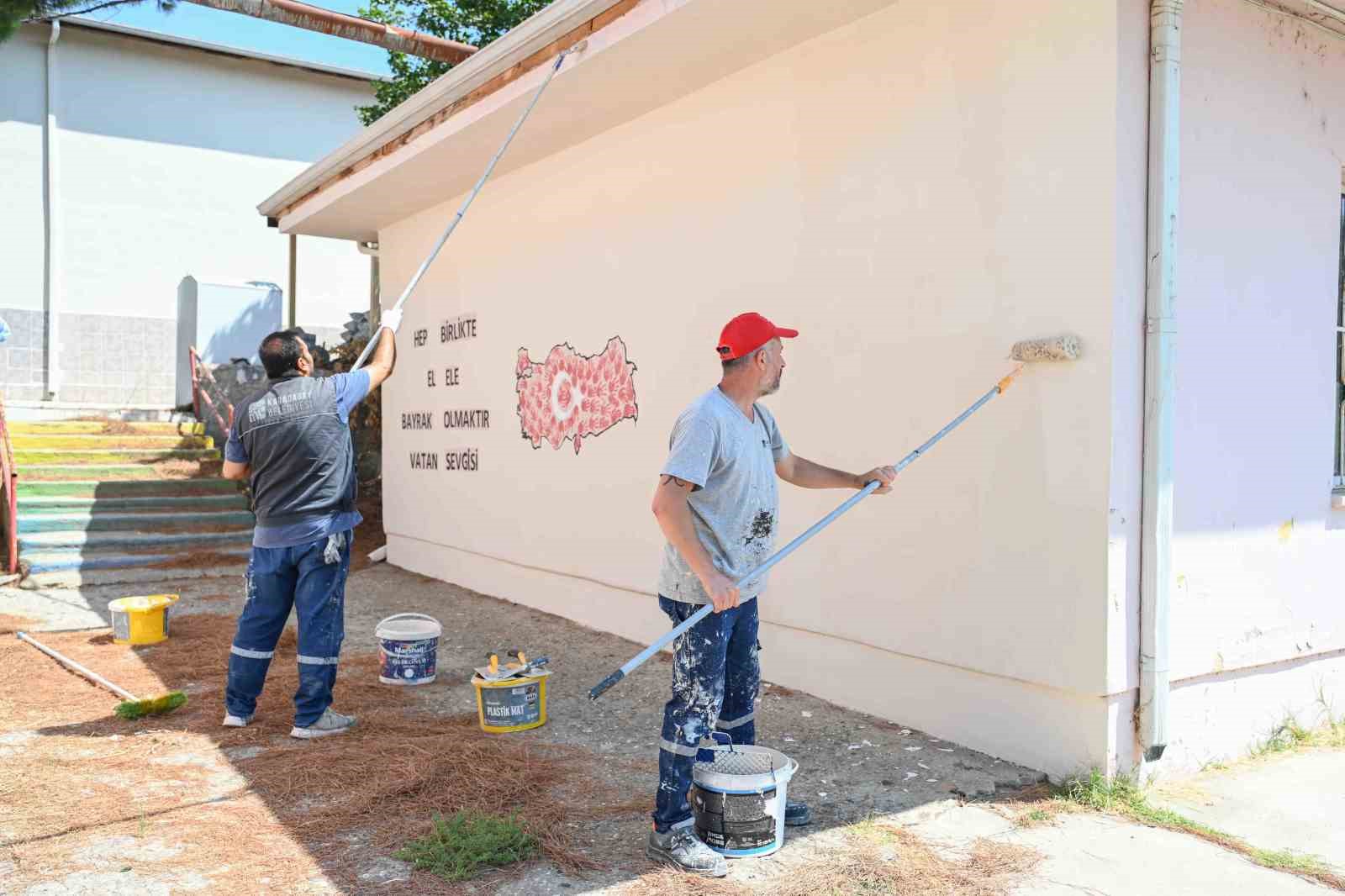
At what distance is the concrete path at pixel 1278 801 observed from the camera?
12.4 feet

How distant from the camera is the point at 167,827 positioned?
3793 mm

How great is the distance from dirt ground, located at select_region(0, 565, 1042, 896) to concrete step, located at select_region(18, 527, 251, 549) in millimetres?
3903

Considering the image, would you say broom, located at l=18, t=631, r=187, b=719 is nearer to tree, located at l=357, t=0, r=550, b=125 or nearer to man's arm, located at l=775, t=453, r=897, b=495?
man's arm, located at l=775, t=453, r=897, b=495

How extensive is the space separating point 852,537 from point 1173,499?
156cm

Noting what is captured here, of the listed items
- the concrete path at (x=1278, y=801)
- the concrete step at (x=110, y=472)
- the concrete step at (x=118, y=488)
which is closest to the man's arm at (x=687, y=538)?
the concrete path at (x=1278, y=801)

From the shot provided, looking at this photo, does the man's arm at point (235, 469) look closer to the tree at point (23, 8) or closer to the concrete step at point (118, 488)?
the concrete step at point (118, 488)

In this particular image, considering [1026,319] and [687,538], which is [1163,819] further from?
[687,538]

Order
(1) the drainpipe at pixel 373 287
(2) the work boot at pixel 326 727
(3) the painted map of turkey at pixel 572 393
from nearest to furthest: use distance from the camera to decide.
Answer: (2) the work boot at pixel 326 727 < (3) the painted map of turkey at pixel 572 393 < (1) the drainpipe at pixel 373 287

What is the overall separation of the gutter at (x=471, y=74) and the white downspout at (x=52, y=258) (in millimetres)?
8027

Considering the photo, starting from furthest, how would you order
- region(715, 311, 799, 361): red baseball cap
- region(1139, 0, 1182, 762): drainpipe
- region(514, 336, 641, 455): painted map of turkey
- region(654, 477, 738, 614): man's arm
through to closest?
region(514, 336, 641, 455): painted map of turkey < region(1139, 0, 1182, 762): drainpipe < region(715, 311, 799, 361): red baseball cap < region(654, 477, 738, 614): man's arm

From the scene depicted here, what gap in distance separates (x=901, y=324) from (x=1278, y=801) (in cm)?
259

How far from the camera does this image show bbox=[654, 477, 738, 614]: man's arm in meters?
3.30

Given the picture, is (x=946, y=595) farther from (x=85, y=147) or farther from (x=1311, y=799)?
(x=85, y=147)

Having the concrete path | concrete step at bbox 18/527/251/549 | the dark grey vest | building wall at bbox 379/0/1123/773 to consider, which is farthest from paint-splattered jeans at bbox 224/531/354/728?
concrete step at bbox 18/527/251/549
